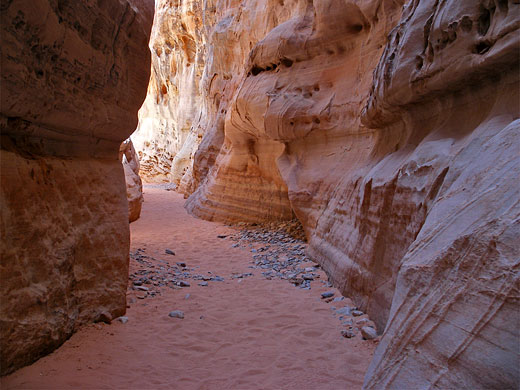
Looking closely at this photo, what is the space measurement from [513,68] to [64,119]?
3250mm

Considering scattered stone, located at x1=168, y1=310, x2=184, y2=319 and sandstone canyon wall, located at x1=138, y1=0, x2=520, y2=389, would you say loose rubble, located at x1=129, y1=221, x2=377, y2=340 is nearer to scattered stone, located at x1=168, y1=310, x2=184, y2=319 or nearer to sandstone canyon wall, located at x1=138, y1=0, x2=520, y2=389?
scattered stone, located at x1=168, y1=310, x2=184, y2=319

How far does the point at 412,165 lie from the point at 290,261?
320cm

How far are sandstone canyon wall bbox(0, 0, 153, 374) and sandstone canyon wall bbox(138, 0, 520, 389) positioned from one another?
Answer: 2239 mm

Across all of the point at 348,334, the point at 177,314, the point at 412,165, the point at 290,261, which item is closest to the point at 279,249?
the point at 290,261

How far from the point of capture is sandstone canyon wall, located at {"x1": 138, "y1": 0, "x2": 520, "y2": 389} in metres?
1.44

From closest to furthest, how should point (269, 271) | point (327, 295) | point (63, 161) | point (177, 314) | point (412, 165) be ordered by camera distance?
point (412, 165) < point (63, 161) < point (177, 314) < point (327, 295) < point (269, 271)

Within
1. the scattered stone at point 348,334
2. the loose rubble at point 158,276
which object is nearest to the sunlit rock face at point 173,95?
the loose rubble at point 158,276

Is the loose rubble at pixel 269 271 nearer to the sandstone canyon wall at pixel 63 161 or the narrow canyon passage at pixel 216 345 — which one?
the narrow canyon passage at pixel 216 345

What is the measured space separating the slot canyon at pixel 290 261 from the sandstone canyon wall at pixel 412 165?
0.04 ft

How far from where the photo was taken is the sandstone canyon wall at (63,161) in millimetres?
2223

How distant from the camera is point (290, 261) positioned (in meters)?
5.61

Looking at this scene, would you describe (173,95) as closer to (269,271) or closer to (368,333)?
(269,271)

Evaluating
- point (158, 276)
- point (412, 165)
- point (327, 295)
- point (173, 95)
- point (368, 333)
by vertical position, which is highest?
point (173, 95)

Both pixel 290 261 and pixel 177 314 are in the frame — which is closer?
pixel 177 314
